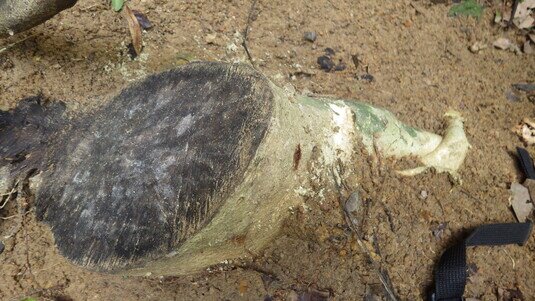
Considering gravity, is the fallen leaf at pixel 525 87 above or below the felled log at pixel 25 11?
below

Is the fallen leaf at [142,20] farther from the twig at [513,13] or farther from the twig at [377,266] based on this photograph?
the twig at [513,13]

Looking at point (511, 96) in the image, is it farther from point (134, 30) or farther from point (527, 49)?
point (134, 30)

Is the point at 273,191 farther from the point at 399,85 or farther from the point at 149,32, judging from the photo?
the point at 399,85

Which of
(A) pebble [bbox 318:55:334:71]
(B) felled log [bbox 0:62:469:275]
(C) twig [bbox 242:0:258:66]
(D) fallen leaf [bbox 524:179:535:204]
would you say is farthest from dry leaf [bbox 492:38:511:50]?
(B) felled log [bbox 0:62:469:275]

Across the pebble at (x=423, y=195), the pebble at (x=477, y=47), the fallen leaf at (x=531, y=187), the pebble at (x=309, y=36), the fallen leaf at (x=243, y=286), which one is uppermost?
the pebble at (x=309, y=36)

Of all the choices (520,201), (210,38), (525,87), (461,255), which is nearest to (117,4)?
(210,38)

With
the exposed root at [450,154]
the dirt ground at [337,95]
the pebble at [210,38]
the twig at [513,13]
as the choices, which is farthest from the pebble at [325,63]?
the twig at [513,13]

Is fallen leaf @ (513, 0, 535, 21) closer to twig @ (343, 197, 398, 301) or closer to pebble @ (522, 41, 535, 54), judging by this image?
pebble @ (522, 41, 535, 54)
